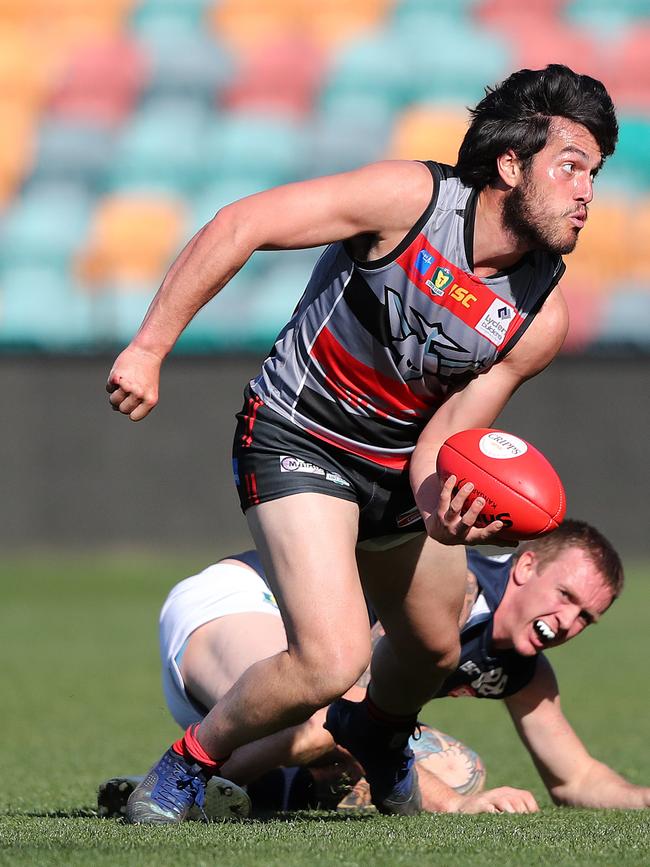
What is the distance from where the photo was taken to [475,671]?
466 centimetres

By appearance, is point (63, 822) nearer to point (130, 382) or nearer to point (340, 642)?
point (340, 642)

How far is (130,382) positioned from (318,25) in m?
17.6

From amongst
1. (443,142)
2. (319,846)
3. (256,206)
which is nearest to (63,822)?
(319,846)

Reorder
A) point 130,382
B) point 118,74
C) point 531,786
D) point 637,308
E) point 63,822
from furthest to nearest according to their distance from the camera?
point 118,74, point 637,308, point 531,786, point 63,822, point 130,382

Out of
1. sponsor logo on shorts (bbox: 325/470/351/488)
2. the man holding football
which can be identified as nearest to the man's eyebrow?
sponsor logo on shorts (bbox: 325/470/351/488)

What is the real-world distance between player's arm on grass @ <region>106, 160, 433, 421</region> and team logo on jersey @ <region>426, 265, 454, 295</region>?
231 millimetres

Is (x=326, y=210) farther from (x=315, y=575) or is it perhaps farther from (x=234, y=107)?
(x=234, y=107)

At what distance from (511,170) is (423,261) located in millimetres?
367

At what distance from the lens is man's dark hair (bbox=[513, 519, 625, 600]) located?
4492mm

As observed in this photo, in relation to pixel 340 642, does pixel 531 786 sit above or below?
below

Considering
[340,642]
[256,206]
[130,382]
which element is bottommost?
[340,642]

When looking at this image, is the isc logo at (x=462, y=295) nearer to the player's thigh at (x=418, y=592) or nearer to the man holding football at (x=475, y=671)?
the player's thigh at (x=418, y=592)

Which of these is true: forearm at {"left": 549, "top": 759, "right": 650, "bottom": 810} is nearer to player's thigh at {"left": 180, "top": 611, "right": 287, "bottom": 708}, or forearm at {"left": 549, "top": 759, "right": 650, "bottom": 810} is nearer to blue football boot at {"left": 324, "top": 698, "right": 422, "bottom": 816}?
blue football boot at {"left": 324, "top": 698, "right": 422, "bottom": 816}

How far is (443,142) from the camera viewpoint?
17.9m
